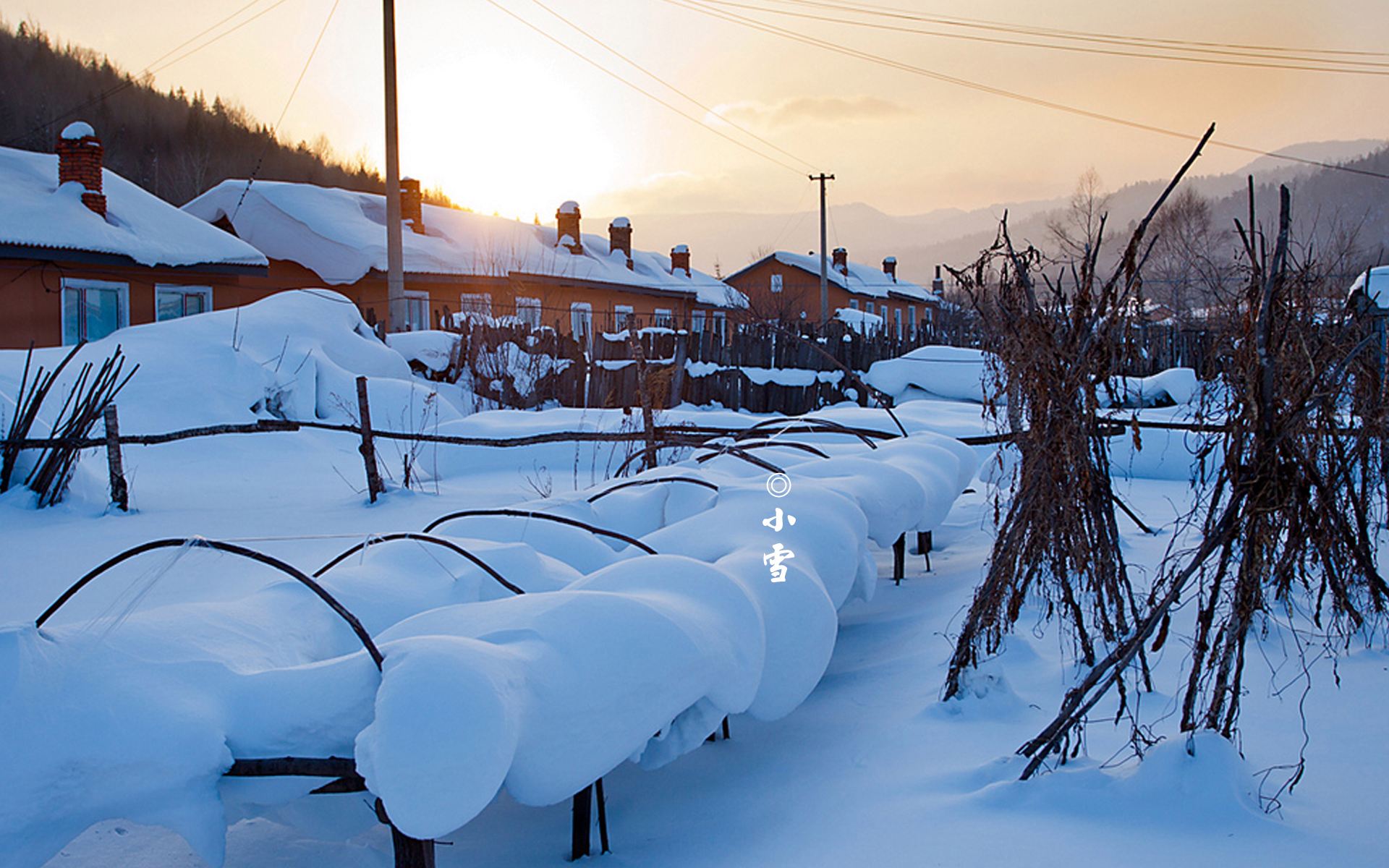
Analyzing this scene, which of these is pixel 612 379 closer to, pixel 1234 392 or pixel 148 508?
pixel 148 508

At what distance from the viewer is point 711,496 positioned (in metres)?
5.21

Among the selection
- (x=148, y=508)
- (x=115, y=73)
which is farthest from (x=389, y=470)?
(x=115, y=73)

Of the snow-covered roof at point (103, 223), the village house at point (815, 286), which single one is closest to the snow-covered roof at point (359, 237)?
the snow-covered roof at point (103, 223)

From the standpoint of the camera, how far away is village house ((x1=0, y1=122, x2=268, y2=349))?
14930 millimetres

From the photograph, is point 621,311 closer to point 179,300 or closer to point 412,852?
point 179,300

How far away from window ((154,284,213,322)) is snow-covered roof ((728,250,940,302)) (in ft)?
75.7

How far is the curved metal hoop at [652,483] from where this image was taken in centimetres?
521

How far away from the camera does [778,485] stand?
5020mm

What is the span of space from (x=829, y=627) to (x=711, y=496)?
1673 mm

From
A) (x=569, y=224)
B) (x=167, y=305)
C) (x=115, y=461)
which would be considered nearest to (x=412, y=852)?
(x=115, y=461)

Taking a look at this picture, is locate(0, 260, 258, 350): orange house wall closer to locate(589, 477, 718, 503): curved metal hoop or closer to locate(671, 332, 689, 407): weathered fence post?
locate(671, 332, 689, 407): weathered fence post

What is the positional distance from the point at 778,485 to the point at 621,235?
2724 cm

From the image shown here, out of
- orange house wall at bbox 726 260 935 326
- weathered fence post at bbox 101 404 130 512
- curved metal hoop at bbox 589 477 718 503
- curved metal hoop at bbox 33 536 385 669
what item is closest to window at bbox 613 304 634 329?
orange house wall at bbox 726 260 935 326

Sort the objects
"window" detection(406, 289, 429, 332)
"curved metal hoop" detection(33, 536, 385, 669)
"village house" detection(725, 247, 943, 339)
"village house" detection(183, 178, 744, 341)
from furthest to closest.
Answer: "village house" detection(725, 247, 943, 339) < "window" detection(406, 289, 429, 332) < "village house" detection(183, 178, 744, 341) < "curved metal hoop" detection(33, 536, 385, 669)
